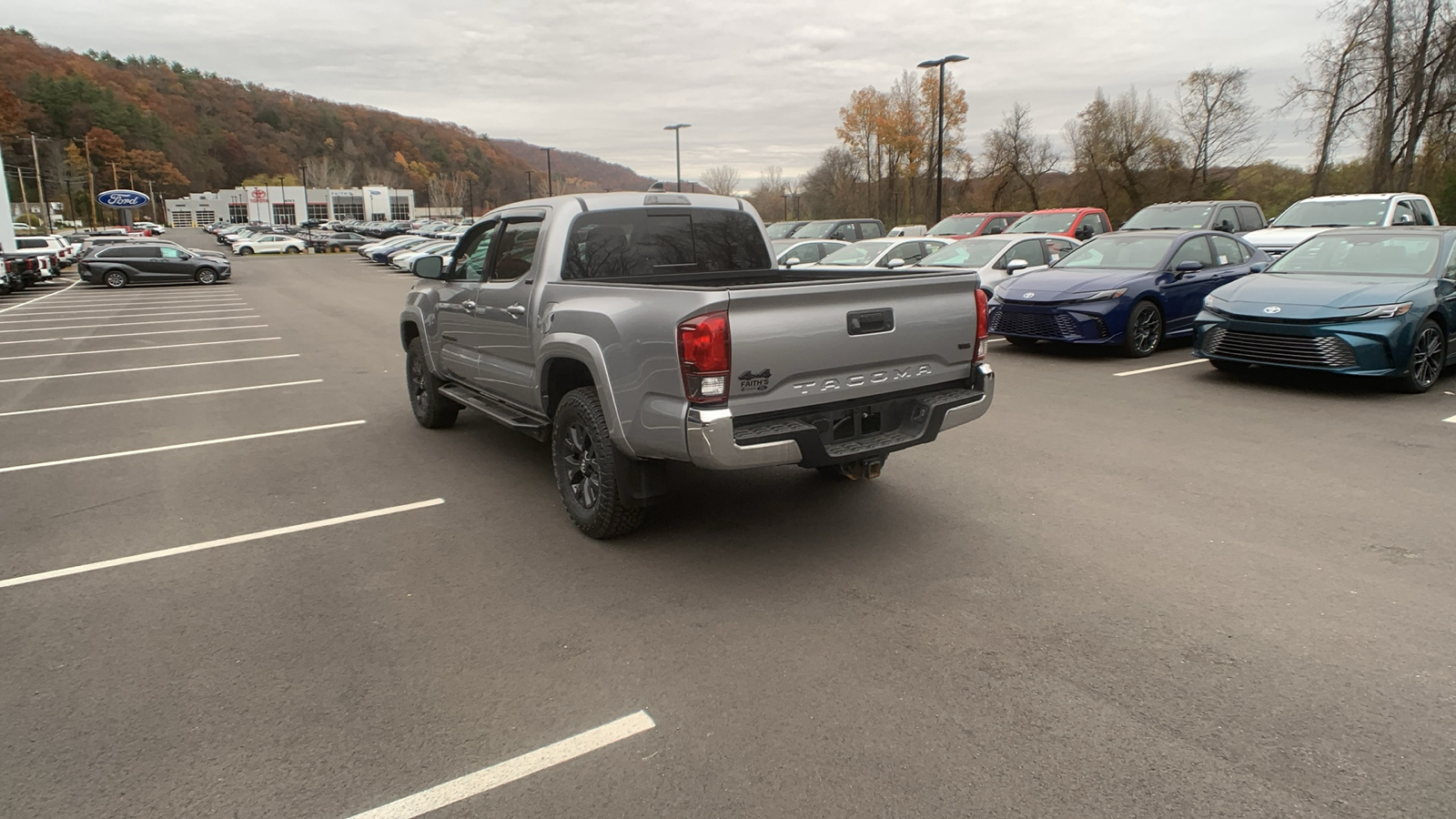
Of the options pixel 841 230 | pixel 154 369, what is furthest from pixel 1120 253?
pixel 841 230

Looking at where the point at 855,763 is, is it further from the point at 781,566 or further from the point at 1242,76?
the point at 1242,76

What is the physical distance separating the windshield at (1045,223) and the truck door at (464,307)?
1393 cm

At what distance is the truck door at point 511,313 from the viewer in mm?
5336

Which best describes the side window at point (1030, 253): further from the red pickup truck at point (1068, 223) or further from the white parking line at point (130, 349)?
the white parking line at point (130, 349)

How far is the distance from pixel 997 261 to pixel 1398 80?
2181cm

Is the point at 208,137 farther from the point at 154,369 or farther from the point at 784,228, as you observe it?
the point at 154,369

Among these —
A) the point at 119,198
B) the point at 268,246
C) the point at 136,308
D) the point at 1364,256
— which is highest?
the point at 119,198

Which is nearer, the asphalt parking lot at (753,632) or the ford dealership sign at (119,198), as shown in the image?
the asphalt parking lot at (753,632)

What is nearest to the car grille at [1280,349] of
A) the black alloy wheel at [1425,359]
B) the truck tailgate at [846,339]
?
the black alloy wheel at [1425,359]

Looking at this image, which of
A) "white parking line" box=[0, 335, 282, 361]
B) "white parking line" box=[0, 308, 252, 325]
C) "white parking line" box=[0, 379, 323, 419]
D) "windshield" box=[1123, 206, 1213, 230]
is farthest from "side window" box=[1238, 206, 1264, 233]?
"white parking line" box=[0, 308, 252, 325]

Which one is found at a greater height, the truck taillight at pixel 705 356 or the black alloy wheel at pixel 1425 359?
the truck taillight at pixel 705 356

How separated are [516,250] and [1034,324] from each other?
7.36m

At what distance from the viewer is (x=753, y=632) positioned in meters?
3.65

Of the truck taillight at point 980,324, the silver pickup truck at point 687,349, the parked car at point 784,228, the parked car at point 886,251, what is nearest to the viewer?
the silver pickup truck at point 687,349
